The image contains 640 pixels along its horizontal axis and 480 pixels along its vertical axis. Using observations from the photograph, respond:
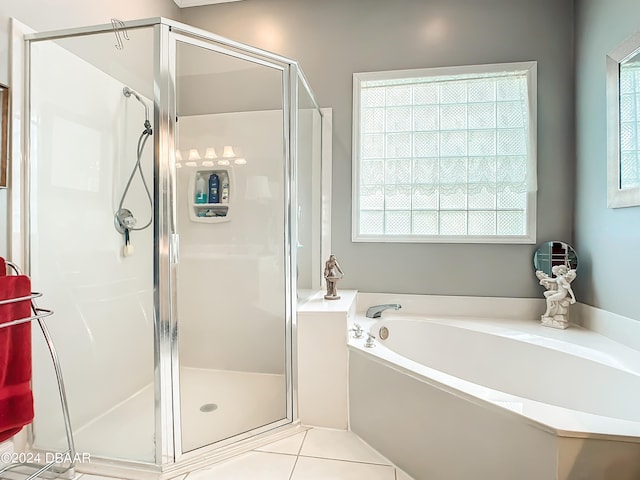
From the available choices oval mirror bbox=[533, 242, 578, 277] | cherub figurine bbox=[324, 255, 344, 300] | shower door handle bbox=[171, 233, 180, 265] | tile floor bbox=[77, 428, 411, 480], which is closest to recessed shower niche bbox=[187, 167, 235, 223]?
shower door handle bbox=[171, 233, 180, 265]

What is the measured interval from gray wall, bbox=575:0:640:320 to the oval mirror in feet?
0.22

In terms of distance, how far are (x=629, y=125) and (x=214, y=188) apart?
2.14m

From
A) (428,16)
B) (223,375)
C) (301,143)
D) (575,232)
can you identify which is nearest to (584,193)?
(575,232)

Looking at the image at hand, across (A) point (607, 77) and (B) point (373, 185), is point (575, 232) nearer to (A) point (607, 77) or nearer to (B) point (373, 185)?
(A) point (607, 77)

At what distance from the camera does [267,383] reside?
2086 millimetres

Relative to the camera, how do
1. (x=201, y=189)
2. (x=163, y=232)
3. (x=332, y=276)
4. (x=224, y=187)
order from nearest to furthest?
(x=163, y=232)
(x=201, y=189)
(x=224, y=187)
(x=332, y=276)

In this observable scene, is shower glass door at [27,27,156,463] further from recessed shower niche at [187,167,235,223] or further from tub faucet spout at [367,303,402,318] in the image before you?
tub faucet spout at [367,303,402,318]

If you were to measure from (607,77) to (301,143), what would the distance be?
167 centimetres

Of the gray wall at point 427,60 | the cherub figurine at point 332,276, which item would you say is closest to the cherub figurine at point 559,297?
the gray wall at point 427,60

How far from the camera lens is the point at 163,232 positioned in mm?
1632

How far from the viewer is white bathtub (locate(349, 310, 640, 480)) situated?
3.65 feet

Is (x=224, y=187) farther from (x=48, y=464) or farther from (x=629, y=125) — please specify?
(x=629, y=125)

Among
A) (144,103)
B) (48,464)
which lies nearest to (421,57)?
(144,103)

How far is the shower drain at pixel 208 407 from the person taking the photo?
1.84m
